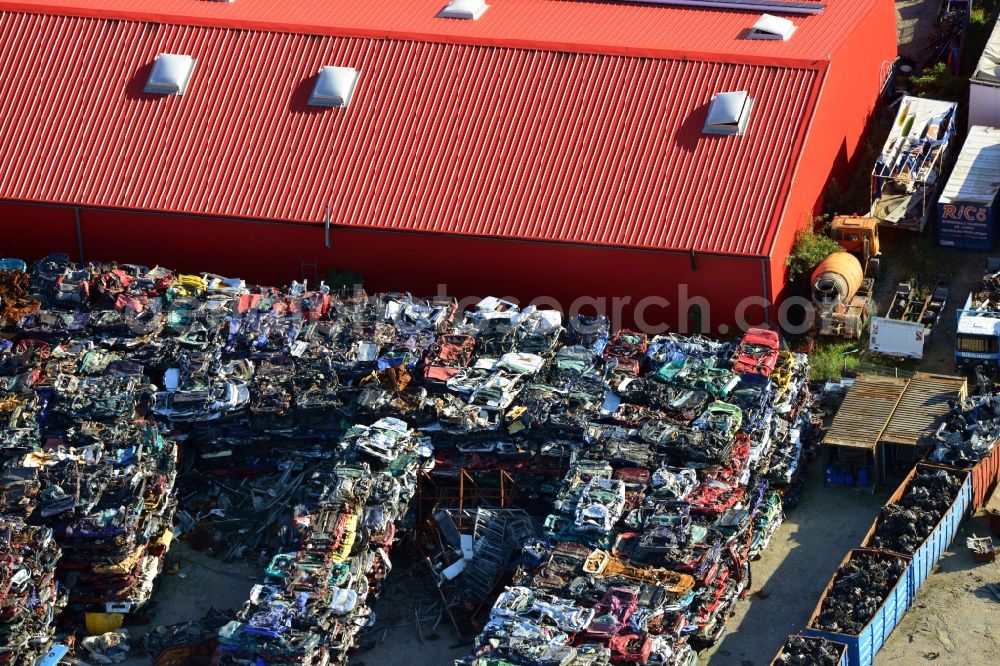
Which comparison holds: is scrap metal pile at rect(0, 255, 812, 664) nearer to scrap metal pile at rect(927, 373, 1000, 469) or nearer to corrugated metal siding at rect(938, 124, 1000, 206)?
scrap metal pile at rect(927, 373, 1000, 469)

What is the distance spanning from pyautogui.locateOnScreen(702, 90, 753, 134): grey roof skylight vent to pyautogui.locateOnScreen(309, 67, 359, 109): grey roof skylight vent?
11.4 meters

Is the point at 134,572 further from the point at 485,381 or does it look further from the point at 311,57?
the point at 311,57

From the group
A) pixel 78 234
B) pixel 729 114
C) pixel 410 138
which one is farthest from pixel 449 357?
pixel 78 234

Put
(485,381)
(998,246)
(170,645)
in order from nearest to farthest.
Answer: (170,645) < (485,381) < (998,246)

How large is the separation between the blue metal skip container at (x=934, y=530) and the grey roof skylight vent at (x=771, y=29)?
19340 millimetres

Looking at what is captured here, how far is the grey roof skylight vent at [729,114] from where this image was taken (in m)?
55.1

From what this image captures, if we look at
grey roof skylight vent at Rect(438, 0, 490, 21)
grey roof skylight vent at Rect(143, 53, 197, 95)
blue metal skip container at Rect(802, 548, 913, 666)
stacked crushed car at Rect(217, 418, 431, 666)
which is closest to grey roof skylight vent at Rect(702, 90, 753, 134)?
grey roof skylight vent at Rect(438, 0, 490, 21)

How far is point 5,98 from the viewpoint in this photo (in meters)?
60.1

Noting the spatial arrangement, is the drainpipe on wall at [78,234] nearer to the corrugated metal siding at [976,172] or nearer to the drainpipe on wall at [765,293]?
the drainpipe on wall at [765,293]

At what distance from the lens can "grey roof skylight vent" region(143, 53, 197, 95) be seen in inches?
2325

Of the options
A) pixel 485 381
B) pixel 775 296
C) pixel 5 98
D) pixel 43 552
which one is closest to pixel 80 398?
pixel 43 552

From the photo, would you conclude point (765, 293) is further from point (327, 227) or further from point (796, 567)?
point (327, 227)

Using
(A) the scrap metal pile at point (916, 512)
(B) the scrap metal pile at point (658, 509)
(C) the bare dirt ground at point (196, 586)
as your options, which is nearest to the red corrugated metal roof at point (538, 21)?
(B) the scrap metal pile at point (658, 509)

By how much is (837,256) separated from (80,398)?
73.7 ft
